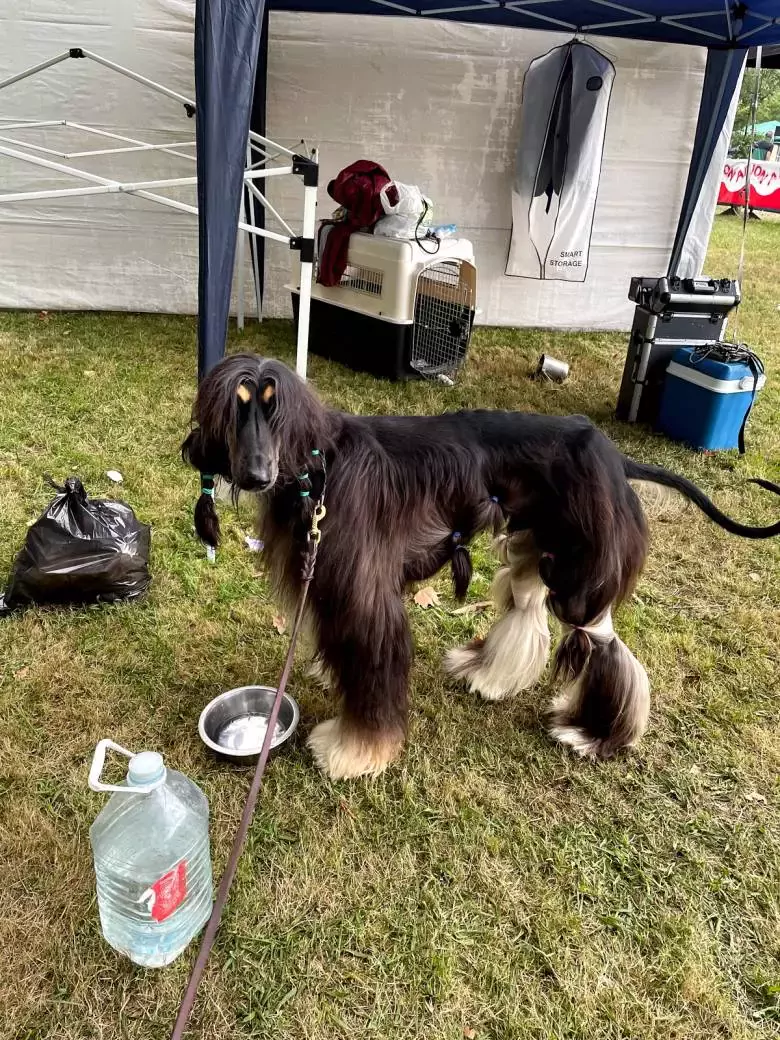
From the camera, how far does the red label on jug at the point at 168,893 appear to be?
1.62 meters

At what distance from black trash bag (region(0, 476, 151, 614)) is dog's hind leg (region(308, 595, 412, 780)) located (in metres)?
1.15

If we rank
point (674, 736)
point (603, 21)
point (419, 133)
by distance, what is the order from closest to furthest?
point (674, 736) < point (603, 21) < point (419, 133)

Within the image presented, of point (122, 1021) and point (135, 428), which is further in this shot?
point (135, 428)

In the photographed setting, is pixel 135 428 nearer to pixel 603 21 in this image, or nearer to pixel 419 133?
pixel 419 133

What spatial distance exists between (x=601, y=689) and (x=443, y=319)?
406 centimetres

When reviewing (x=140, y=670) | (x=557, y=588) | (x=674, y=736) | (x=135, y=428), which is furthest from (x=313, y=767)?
(x=135, y=428)

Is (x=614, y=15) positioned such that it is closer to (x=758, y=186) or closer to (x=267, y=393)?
(x=267, y=393)

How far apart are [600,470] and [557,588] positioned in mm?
392

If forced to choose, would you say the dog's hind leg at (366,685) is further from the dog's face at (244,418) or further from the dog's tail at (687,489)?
the dog's tail at (687,489)

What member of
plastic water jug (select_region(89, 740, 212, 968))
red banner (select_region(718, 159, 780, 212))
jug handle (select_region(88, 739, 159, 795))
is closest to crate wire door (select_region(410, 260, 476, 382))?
plastic water jug (select_region(89, 740, 212, 968))

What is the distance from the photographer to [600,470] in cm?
207

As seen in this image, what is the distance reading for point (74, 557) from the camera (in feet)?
9.04

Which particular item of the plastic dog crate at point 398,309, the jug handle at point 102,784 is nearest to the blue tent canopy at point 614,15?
the plastic dog crate at point 398,309

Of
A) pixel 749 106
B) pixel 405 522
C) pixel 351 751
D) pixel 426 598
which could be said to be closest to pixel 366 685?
pixel 351 751
